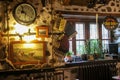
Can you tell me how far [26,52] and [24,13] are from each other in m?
0.82

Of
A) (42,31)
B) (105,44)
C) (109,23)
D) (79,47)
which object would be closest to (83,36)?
(79,47)

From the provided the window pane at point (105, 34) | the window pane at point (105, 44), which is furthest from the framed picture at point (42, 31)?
the window pane at point (105, 34)

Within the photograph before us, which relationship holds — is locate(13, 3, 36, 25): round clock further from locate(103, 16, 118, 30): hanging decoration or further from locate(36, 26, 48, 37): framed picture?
locate(103, 16, 118, 30): hanging decoration

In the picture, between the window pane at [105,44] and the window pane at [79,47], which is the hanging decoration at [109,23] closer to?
the window pane at [79,47]

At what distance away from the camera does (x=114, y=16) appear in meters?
5.94

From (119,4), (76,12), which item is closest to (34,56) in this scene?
(76,12)

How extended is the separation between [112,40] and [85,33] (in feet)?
3.28

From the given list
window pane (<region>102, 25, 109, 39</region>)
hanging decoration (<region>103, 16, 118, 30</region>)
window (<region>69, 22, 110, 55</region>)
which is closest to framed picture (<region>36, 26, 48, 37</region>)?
window (<region>69, 22, 110, 55</region>)

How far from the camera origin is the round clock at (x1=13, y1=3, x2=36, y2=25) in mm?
4578

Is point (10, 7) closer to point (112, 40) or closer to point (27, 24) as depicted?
point (27, 24)

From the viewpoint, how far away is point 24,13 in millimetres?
4637

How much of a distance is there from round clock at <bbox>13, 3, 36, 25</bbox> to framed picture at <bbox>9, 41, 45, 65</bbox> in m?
0.46

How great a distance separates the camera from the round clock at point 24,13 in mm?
4578

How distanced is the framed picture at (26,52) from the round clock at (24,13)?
458 mm
